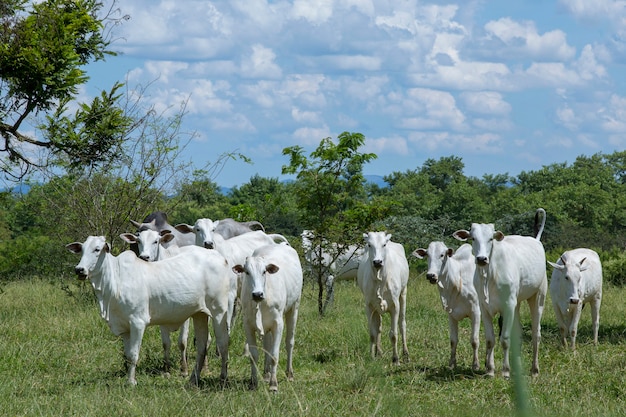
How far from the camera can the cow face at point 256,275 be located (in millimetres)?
8375

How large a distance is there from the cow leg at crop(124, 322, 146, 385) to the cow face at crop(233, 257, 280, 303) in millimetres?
1199

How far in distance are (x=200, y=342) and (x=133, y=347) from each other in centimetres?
90

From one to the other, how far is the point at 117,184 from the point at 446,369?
7.63m

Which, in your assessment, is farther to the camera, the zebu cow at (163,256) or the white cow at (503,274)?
the zebu cow at (163,256)

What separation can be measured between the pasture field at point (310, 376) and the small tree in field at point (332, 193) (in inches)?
52.0

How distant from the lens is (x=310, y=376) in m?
9.73

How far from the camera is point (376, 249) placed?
1074 centimetres

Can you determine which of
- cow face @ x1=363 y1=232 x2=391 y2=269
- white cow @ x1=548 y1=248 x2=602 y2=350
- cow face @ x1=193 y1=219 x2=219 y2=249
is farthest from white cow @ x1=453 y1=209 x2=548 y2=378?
cow face @ x1=193 y1=219 x2=219 y2=249

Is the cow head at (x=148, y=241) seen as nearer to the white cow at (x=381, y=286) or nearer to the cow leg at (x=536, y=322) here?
the white cow at (x=381, y=286)

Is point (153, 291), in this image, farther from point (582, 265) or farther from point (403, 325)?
point (582, 265)

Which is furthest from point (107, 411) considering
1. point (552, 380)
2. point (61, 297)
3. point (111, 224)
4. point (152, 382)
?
point (61, 297)

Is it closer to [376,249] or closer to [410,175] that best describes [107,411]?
[376,249]

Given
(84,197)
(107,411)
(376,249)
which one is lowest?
(107,411)

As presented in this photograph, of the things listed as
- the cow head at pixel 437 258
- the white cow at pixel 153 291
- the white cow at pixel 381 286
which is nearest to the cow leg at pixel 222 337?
the white cow at pixel 153 291
